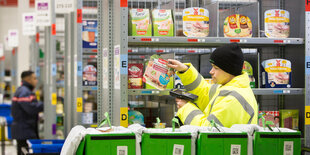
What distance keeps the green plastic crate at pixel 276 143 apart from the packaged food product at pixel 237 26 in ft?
5.69

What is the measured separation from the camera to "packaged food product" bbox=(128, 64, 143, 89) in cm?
375

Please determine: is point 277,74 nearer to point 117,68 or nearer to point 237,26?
point 237,26

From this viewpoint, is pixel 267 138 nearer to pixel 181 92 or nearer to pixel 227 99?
pixel 227 99

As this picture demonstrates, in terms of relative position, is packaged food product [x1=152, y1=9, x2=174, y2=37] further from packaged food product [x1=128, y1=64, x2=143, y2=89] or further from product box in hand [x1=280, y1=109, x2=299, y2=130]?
product box in hand [x1=280, y1=109, x2=299, y2=130]

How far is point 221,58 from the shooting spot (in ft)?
10.5

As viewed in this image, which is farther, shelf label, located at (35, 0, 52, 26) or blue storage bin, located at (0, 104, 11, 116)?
blue storage bin, located at (0, 104, 11, 116)

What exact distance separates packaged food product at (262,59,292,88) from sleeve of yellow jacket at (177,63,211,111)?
0.87 m

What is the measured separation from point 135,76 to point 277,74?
150cm

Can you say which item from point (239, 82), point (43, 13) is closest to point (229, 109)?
point (239, 82)

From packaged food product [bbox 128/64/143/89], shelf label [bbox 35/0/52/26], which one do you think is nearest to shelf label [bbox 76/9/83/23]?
shelf label [bbox 35/0/52/26]

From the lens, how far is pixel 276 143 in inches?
97.9

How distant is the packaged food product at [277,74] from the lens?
13.8ft

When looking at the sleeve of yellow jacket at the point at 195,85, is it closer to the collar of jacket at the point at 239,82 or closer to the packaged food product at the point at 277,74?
the collar of jacket at the point at 239,82

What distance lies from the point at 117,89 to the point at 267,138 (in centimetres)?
159
